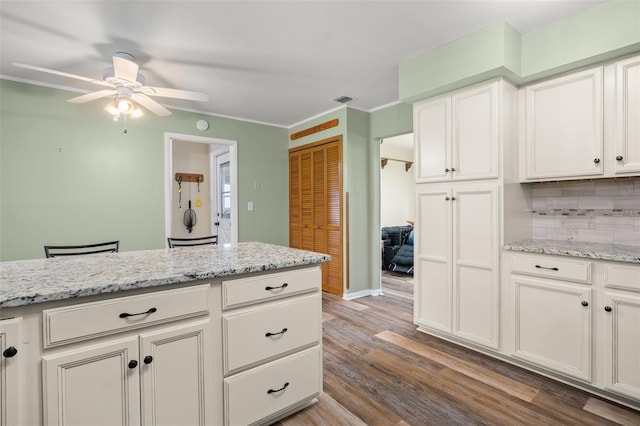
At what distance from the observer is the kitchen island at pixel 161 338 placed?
42.3 inches

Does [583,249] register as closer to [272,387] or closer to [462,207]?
[462,207]

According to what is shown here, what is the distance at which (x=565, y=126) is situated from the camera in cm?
225

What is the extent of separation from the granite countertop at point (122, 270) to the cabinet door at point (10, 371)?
0.28 ft

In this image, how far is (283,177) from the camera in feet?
16.1

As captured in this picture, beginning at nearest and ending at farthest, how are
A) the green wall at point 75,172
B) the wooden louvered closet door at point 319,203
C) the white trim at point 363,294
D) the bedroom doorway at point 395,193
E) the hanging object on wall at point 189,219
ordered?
the green wall at point 75,172 < the white trim at point 363,294 < the wooden louvered closet door at point 319,203 < the hanging object on wall at point 189,219 < the bedroom doorway at point 395,193

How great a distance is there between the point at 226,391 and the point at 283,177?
12.2 feet

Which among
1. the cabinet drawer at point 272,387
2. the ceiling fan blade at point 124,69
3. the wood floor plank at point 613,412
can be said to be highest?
the ceiling fan blade at point 124,69

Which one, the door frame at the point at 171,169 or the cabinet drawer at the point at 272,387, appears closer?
the cabinet drawer at the point at 272,387

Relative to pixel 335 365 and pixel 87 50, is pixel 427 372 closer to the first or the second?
pixel 335 365

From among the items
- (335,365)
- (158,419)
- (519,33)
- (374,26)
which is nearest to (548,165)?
(519,33)

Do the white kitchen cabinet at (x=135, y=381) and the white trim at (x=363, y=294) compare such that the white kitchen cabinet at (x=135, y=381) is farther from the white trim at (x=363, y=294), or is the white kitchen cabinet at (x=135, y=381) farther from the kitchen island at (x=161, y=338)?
the white trim at (x=363, y=294)

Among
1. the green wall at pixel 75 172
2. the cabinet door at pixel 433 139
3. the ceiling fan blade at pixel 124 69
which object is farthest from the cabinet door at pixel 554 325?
the green wall at pixel 75 172

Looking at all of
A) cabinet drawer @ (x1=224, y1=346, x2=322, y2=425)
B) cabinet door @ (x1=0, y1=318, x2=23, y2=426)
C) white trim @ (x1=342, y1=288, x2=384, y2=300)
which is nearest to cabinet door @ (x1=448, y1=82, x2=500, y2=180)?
cabinet drawer @ (x1=224, y1=346, x2=322, y2=425)

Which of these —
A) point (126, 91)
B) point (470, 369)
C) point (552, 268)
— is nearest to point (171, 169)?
point (126, 91)
